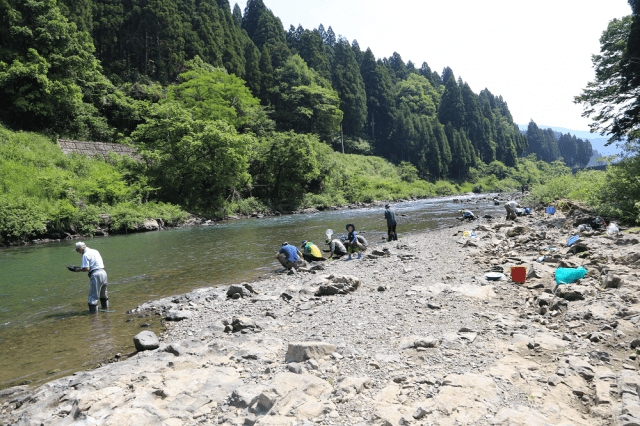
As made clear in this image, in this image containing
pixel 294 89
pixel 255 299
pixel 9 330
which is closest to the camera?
pixel 9 330

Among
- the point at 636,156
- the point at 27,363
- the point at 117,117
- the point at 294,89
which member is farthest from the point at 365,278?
A: the point at 294,89

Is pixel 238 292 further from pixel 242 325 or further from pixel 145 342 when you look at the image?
pixel 145 342

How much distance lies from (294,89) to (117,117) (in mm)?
32690

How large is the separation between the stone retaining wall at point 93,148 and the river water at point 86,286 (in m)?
14.8

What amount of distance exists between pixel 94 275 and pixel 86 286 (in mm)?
3163

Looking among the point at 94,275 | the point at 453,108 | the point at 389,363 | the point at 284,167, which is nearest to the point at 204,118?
the point at 284,167

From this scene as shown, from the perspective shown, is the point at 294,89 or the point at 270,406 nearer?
the point at 270,406

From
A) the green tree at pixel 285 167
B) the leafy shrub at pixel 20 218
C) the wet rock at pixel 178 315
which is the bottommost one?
the wet rock at pixel 178 315

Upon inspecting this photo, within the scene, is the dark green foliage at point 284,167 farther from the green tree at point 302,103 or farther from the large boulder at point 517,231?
the large boulder at point 517,231

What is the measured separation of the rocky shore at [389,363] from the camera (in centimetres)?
325

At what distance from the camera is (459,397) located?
3.33 metres

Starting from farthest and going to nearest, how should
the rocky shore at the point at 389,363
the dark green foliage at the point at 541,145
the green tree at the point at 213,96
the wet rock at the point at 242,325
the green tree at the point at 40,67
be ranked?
1. the dark green foliage at the point at 541,145
2. the green tree at the point at 213,96
3. the green tree at the point at 40,67
4. the wet rock at the point at 242,325
5. the rocky shore at the point at 389,363

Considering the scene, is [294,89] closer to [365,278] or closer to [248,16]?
[248,16]

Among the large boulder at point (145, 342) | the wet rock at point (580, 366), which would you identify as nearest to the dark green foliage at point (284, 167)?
the large boulder at point (145, 342)
